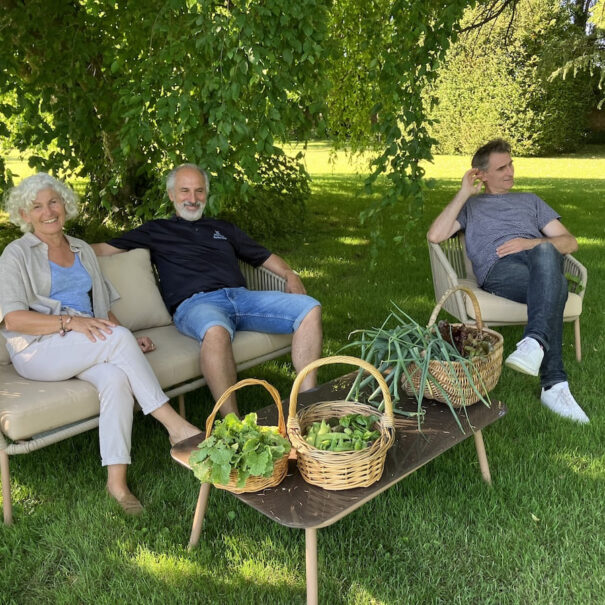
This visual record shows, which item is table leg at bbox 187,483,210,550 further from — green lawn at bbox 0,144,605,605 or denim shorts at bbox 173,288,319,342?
denim shorts at bbox 173,288,319,342

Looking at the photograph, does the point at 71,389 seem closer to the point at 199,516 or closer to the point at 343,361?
the point at 199,516

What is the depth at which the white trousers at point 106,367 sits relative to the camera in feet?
7.70

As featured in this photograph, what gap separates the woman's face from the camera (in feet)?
8.73

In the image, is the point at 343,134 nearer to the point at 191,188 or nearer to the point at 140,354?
the point at 191,188

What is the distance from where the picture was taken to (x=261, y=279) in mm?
3531

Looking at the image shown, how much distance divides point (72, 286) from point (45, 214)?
0.32 meters

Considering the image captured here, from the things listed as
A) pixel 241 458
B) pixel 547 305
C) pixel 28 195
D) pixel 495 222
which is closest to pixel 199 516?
pixel 241 458

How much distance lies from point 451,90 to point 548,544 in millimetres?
16872

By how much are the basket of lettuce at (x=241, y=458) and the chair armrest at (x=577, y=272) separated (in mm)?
2336

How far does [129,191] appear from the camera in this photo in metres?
6.89

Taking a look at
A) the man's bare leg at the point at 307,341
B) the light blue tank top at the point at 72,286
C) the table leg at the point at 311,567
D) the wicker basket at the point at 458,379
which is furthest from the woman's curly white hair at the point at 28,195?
the table leg at the point at 311,567

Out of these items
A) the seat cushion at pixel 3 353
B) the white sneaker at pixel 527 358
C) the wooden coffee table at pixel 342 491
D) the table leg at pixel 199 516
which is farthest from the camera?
the white sneaker at pixel 527 358

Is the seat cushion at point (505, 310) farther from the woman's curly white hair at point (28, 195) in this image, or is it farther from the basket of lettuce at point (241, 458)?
the woman's curly white hair at point (28, 195)

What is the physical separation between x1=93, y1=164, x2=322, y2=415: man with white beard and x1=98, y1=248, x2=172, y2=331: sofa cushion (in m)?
0.07
